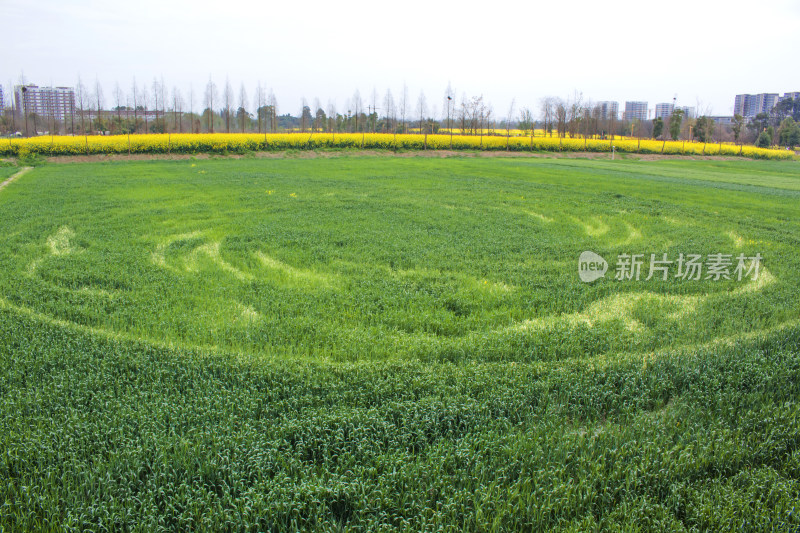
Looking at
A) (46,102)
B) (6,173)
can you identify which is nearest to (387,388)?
(6,173)

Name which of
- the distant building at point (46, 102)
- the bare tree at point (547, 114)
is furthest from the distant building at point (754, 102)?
the distant building at point (46, 102)

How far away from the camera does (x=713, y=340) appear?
522cm

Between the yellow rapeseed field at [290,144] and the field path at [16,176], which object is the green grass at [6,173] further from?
the yellow rapeseed field at [290,144]

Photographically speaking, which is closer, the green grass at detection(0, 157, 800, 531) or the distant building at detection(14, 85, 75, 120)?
the green grass at detection(0, 157, 800, 531)

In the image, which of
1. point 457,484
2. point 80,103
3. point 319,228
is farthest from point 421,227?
point 80,103

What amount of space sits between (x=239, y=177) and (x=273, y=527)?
61.1 ft

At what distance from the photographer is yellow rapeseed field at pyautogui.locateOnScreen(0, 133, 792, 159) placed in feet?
105

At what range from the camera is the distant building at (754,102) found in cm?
13612

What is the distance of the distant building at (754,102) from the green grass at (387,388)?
157 meters

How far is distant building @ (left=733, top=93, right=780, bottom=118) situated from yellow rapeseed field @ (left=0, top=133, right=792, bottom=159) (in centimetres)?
10507

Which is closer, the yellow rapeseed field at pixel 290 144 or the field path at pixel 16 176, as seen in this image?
the field path at pixel 16 176

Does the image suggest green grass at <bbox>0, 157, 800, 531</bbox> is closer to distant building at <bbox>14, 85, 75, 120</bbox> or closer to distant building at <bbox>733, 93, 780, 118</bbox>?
distant building at <bbox>14, 85, 75, 120</bbox>

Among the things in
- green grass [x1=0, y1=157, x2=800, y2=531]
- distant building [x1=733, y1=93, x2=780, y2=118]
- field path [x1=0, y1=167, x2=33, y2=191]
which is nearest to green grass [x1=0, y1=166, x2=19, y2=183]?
field path [x1=0, y1=167, x2=33, y2=191]

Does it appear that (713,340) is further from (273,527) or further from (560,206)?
(560,206)
